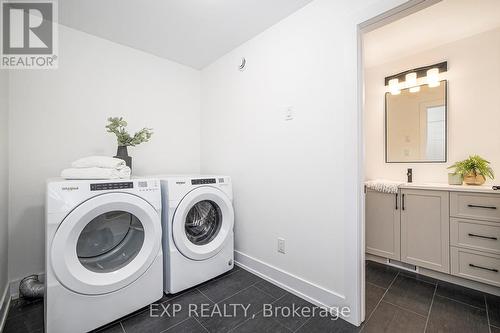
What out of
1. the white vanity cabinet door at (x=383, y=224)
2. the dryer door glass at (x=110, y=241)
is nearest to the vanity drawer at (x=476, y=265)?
the white vanity cabinet door at (x=383, y=224)

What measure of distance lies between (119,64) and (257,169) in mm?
1714

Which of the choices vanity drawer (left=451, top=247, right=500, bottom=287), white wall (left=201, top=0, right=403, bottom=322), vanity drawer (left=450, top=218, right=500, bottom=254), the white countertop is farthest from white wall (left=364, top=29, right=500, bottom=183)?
white wall (left=201, top=0, right=403, bottom=322)

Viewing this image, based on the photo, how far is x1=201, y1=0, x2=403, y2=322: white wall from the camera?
1333mm

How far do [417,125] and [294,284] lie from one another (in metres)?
2.13

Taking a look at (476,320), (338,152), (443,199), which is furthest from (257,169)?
(476,320)

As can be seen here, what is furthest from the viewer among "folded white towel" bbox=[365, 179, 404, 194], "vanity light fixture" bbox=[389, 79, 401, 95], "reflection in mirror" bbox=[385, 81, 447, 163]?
"vanity light fixture" bbox=[389, 79, 401, 95]

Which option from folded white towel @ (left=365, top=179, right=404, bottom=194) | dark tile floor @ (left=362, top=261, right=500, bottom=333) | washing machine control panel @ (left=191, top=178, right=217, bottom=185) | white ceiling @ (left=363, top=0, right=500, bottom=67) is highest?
white ceiling @ (left=363, top=0, right=500, bottom=67)

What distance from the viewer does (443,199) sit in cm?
181

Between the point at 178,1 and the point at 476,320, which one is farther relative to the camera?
the point at 178,1

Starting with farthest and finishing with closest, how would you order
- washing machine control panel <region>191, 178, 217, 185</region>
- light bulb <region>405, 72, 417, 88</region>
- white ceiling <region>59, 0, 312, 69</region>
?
light bulb <region>405, 72, 417, 88</region>
washing machine control panel <region>191, 178, 217, 185</region>
white ceiling <region>59, 0, 312, 69</region>

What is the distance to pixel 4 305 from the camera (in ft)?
4.55

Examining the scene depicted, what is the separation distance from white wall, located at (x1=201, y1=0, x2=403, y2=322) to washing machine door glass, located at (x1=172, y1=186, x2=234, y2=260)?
243 millimetres

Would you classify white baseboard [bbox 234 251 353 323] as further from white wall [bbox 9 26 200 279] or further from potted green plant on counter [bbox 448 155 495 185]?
potted green plant on counter [bbox 448 155 495 185]

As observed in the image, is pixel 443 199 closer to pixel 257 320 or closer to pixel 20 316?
pixel 257 320
